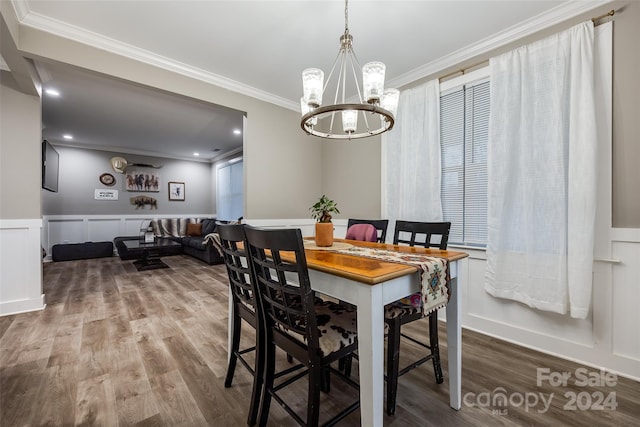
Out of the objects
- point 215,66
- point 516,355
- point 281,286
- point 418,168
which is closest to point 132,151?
point 215,66

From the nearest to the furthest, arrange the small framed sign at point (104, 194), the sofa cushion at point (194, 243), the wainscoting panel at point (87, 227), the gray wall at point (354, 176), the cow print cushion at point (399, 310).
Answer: the cow print cushion at point (399, 310)
the gray wall at point (354, 176)
the sofa cushion at point (194, 243)
the wainscoting panel at point (87, 227)
the small framed sign at point (104, 194)

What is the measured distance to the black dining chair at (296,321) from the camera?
1.03m

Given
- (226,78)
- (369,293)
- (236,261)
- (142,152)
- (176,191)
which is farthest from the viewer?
(176,191)

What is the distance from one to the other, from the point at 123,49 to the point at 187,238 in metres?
4.31

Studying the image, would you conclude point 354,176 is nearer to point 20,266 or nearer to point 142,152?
point 20,266

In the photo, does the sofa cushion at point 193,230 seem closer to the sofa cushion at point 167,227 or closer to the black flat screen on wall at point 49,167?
the sofa cushion at point 167,227

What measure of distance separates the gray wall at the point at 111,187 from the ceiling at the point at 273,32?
11.5 ft

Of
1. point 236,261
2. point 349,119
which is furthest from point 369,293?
point 349,119

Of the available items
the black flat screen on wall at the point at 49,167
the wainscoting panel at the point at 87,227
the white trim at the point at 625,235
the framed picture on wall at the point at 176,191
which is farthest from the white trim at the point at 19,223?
the white trim at the point at 625,235

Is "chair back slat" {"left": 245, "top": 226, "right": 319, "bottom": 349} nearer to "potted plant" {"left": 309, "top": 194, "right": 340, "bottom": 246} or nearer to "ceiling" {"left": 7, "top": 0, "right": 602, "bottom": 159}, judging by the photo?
"potted plant" {"left": 309, "top": 194, "right": 340, "bottom": 246}

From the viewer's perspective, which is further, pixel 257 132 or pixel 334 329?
pixel 257 132

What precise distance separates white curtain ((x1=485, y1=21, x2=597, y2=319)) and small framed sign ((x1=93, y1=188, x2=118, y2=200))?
7761 mm

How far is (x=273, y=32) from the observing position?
2.25m

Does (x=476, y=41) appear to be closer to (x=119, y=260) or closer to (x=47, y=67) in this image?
(x=47, y=67)
